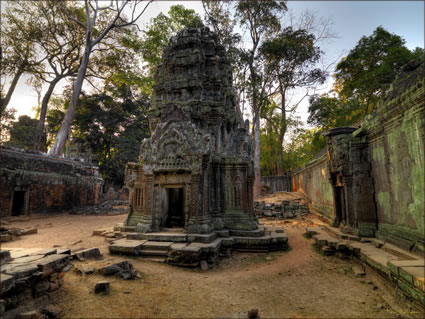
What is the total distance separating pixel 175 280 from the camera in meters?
4.86

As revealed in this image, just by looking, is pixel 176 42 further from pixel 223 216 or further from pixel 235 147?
pixel 223 216

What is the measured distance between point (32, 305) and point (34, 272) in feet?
1.44

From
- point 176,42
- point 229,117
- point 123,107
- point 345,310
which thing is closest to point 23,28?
point 123,107

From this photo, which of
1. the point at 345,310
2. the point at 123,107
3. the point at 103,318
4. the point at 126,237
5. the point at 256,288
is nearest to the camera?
the point at 103,318

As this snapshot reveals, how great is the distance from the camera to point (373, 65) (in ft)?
56.4

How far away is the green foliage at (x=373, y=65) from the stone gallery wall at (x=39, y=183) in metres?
22.3

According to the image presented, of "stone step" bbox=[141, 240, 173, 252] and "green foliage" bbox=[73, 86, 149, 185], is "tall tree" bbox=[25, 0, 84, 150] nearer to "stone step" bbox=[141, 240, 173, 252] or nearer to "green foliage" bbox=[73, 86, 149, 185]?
"green foliage" bbox=[73, 86, 149, 185]

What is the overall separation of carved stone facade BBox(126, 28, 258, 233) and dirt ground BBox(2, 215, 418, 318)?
1.76 metres

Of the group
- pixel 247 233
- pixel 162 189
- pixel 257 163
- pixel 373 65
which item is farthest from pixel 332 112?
pixel 162 189

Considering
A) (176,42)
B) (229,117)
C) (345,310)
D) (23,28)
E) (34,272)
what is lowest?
(345,310)

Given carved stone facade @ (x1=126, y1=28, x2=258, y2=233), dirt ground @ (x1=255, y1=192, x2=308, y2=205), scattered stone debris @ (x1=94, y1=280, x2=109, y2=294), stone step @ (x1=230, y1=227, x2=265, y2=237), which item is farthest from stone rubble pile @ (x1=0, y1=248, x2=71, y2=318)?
dirt ground @ (x1=255, y1=192, x2=308, y2=205)

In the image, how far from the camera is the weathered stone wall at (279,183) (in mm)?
22031

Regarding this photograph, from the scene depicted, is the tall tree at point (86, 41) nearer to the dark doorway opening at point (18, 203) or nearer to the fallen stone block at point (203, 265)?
the dark doorway opening at point (18, 203)

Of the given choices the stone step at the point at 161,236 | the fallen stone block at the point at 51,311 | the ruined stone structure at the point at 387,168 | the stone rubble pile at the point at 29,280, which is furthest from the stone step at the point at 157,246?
the ruined stone structure at the point at 387,168
